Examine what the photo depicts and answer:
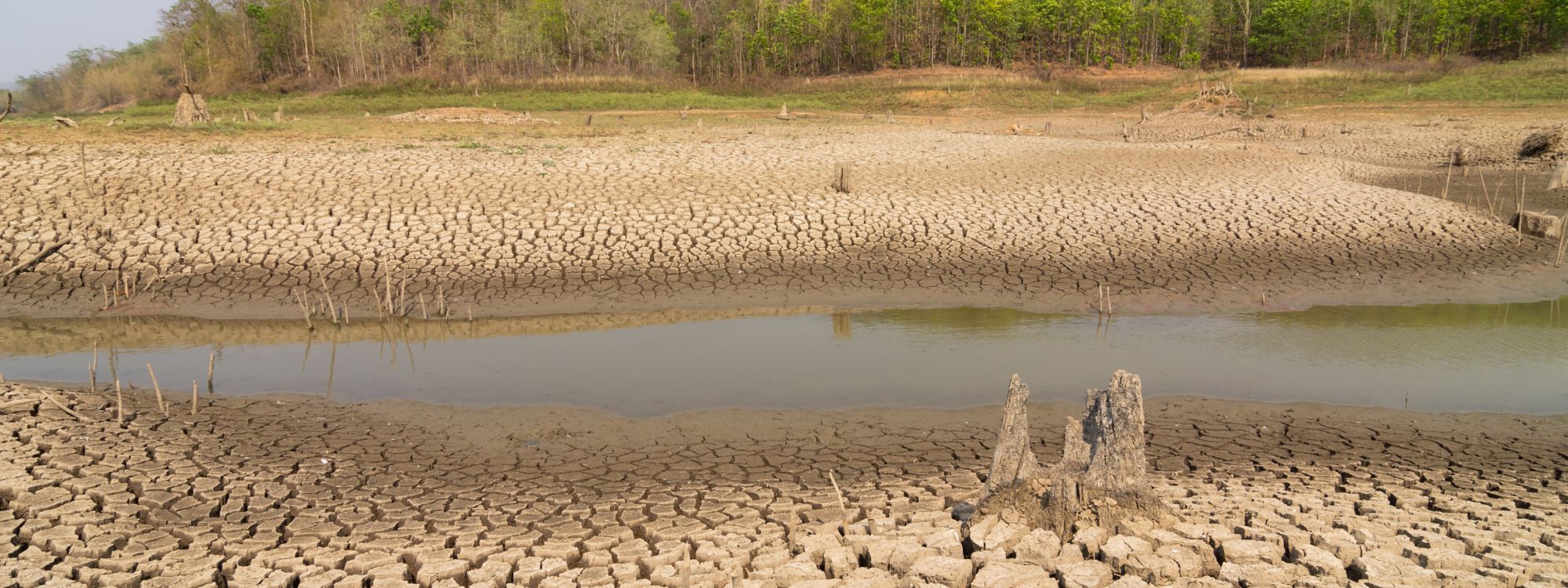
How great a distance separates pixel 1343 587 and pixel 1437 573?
45 centimetres

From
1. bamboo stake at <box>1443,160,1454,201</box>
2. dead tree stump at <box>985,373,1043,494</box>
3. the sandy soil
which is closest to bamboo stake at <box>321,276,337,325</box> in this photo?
the sandy soil

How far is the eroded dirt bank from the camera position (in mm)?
4215

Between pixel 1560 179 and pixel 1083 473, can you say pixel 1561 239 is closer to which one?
pixel 1560 179

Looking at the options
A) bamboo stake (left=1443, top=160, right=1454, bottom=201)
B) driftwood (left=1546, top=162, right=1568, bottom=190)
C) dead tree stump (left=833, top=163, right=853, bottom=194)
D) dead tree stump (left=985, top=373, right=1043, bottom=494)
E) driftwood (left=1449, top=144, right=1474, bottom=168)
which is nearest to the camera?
dead tree stump (left=985, top=373, right=1043, bottom=494)

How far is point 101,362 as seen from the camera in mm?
8953

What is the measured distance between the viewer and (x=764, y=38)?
55.3 m

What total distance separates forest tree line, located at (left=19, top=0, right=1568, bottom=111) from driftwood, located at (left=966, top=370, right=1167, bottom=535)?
4480cm

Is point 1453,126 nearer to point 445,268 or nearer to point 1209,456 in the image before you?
point 1209,456

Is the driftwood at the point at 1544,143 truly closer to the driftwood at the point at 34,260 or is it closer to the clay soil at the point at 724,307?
the clay soil at the point at 724,307

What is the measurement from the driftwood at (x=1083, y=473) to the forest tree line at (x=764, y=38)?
44.8 meters

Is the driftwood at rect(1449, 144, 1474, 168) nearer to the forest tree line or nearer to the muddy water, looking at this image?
the muddy water

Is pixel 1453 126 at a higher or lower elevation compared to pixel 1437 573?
higher

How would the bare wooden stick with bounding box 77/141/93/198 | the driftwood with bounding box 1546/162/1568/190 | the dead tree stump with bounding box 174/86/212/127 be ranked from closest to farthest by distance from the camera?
the bare wooden stick with bounding box 77/141/93/198
the driftwood with bounding box 1546/162/1568/190
the dead tree stump with bounding box 174/86/212/127

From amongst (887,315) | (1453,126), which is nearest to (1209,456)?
(887,315)
